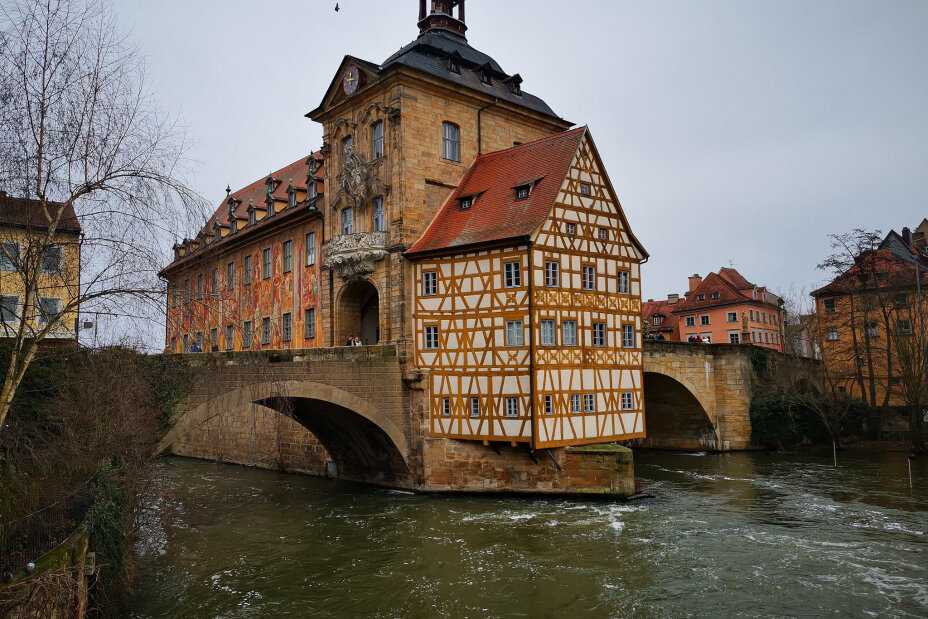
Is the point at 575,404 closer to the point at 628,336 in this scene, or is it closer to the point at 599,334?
the point at 599,334

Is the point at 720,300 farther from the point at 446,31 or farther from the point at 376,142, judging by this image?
the point at 376,142

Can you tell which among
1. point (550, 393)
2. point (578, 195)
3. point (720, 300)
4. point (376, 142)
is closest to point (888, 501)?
point (550, 393)

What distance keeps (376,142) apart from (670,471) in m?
14.4

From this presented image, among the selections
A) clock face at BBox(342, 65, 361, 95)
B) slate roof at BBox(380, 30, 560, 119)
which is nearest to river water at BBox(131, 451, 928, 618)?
clock face at BBox(342, 65, 361, 95)

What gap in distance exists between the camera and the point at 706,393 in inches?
1133

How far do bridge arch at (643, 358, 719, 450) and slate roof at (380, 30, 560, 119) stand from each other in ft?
35.8

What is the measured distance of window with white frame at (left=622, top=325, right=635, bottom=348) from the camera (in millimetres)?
20938

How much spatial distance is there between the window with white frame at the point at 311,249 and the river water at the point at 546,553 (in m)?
9.14

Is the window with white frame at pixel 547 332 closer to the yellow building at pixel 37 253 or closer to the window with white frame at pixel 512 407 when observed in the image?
the window with white frame at pixel 512 407

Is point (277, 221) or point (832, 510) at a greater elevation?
point (277, 221)

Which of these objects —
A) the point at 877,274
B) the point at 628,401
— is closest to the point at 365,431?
the point at 628,401

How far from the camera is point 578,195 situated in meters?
20.1

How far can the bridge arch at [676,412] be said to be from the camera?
2814cm

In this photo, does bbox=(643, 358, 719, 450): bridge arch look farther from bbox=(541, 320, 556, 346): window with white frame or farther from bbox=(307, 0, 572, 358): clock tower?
bbox=(307, 0, 572, 358): clock tower
